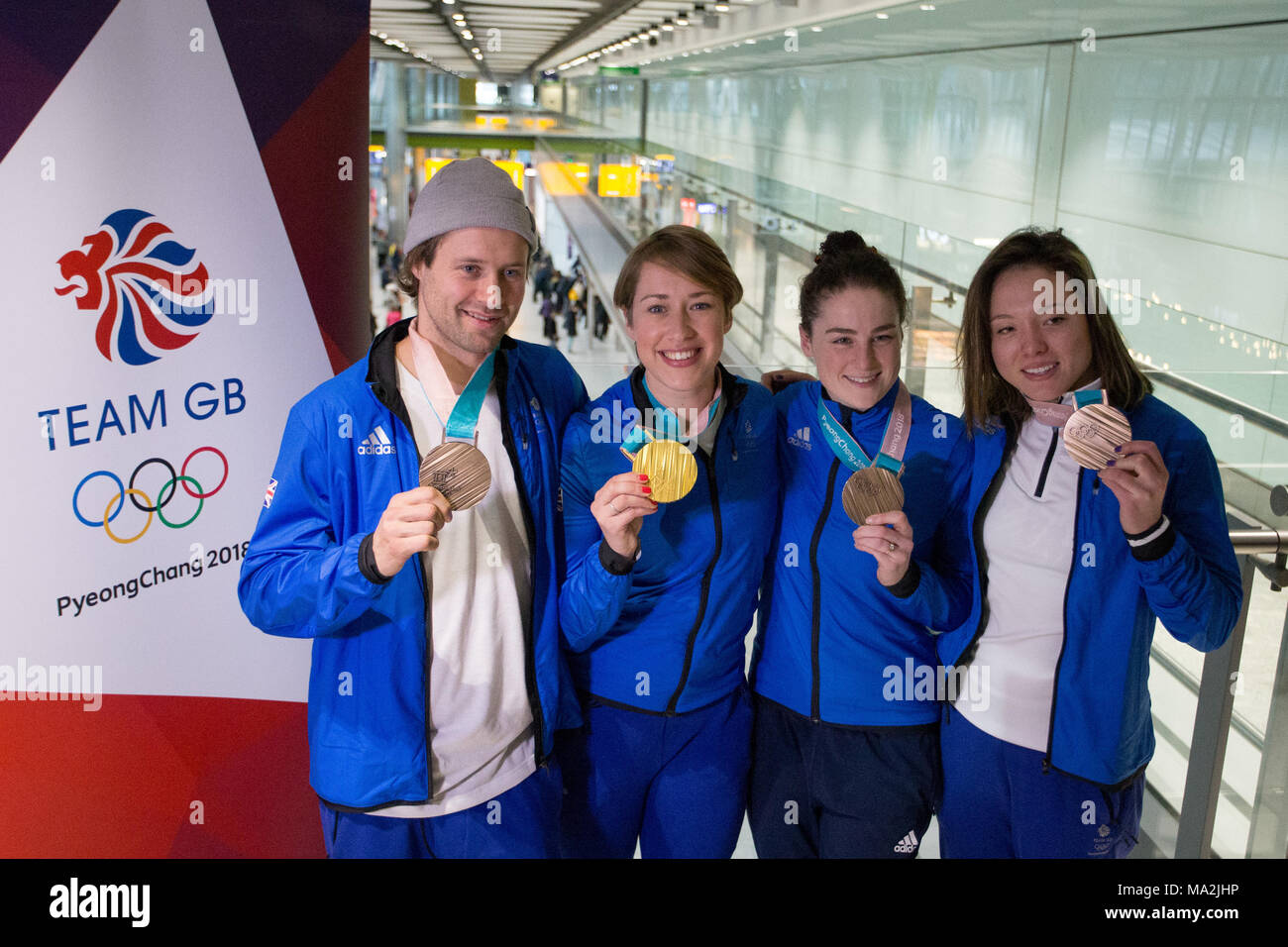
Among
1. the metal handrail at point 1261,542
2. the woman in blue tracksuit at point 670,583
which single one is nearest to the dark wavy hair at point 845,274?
the woman in blue tracksuit at point 670,583

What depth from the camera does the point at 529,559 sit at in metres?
2.40

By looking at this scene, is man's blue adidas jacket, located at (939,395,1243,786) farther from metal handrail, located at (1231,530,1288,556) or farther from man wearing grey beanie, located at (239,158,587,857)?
man wearing grey beanie, located at (239,158,587,857)

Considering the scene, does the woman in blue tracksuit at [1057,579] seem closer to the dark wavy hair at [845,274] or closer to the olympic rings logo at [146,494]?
the dark wavy hair at [845,274]

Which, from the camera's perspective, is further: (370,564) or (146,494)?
(146,494)

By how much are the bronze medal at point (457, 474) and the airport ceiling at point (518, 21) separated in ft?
22.5

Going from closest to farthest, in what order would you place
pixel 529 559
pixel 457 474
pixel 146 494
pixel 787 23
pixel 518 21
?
pixel 457 474
pixel 529 559
pixel 146 494
pixel 787 23
pixel 518 21

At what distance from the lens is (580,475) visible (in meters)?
2.42

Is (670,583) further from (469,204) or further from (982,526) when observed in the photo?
(469,204)

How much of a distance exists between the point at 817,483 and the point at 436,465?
0.97 metres

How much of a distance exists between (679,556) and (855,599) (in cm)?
45

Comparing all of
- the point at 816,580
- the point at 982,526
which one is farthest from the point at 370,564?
the point at 982,526

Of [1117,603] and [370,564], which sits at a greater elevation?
[370,564]

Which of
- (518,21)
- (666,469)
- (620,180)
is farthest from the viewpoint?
(620,180)
